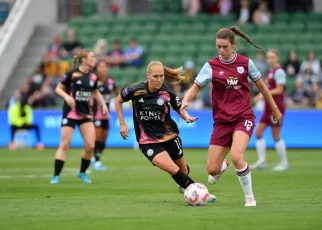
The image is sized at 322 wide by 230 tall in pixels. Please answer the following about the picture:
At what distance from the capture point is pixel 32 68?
36.0 metres

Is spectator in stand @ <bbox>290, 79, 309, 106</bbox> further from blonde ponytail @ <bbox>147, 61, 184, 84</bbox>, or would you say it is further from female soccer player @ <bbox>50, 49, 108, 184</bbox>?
blonde ponytail @ <bbox>147, 61, 184, 84</bbox>

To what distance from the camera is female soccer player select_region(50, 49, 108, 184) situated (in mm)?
16969

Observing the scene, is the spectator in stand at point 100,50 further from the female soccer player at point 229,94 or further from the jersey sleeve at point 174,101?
the female soccer player at point 229,94

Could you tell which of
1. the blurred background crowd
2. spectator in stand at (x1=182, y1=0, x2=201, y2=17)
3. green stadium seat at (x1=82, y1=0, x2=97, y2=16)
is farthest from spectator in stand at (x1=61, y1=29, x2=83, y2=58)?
spectator in stand at (x1=182, y1=0, x2=201, y2=17)

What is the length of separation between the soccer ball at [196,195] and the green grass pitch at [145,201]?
0.42 feet

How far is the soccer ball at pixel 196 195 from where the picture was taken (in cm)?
1214

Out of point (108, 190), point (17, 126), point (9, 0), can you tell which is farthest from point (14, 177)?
point (9, 0)

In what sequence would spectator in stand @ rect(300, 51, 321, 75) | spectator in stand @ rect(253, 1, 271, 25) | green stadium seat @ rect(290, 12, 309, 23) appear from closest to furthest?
spectator in stand @ rect(300, 51, 321, 75), spectator in stand @ rect(253, 1, 271, 25), green stadium seat @ rect(290, 12, 309, 23)

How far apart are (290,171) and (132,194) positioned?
6.06 metres

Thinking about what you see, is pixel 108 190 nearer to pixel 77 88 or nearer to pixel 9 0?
pixel 77 88

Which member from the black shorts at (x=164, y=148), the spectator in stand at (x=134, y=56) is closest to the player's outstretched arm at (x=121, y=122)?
the black shorts at (x=164, y=148)

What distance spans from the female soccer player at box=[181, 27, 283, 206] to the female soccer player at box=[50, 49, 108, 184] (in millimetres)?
5090

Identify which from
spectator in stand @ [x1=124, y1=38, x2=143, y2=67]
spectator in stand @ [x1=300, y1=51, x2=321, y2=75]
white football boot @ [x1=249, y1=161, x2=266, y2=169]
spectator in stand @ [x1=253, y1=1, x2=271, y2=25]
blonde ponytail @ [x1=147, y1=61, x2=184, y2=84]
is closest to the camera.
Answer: blonde ponytail @ [x1=147, y1=61, x2=184, y2=84]

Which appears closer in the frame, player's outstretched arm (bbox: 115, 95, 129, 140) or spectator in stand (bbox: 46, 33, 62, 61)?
player's outstretched arm (bbox: 115, 95, 129, 140)
